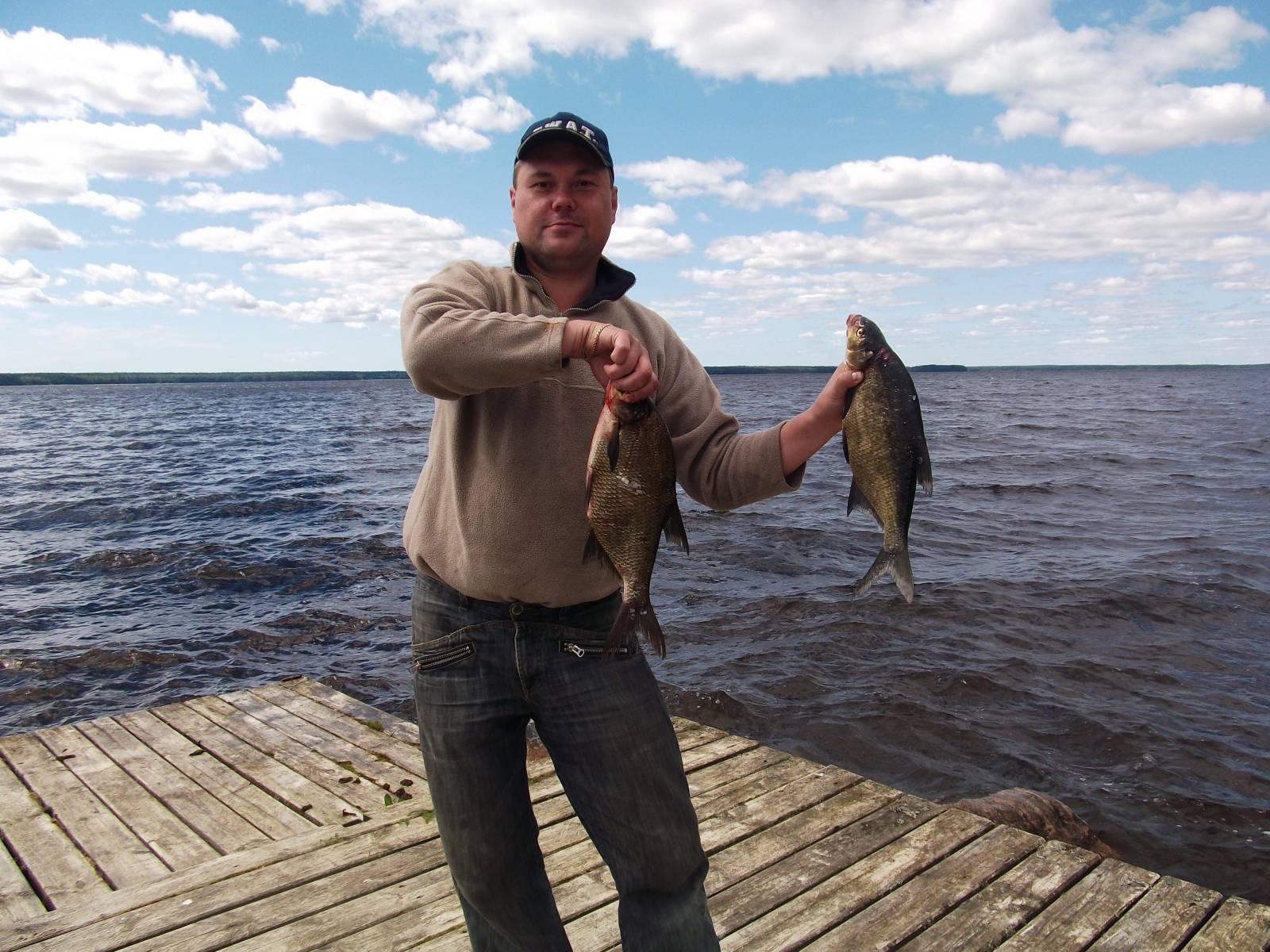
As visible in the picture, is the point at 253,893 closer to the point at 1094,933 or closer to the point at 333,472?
the point at 1094,933

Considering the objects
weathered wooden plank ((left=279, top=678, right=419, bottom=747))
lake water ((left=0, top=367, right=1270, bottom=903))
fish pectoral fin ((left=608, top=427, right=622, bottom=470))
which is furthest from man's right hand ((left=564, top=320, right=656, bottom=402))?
lake water ((left=0, top=367, right=1270, bottom=903))

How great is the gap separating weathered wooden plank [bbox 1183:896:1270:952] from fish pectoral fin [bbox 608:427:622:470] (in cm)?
375

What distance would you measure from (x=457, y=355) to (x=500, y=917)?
1.84m

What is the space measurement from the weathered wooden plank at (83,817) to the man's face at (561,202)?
4.11 m

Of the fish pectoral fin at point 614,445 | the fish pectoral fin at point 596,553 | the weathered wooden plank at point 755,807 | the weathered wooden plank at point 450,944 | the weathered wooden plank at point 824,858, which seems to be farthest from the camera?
the weathered wooden plank at point 755,807

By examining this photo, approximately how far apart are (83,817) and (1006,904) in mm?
5394

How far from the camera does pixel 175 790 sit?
6.03 metres

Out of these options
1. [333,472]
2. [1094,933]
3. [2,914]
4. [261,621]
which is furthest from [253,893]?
[333,472]

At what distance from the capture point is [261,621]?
13.3m

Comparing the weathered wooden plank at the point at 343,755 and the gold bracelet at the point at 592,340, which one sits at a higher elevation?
the gold bracelet at the point at 592,340

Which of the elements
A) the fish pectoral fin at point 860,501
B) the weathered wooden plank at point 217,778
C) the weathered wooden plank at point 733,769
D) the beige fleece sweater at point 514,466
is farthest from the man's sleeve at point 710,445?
the weathered wooden plank at point 217,778

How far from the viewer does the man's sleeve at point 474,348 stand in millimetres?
2572

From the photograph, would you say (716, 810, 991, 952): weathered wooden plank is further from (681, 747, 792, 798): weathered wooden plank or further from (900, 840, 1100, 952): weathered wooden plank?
(681, 747, 792, 798): weathered wooden plank

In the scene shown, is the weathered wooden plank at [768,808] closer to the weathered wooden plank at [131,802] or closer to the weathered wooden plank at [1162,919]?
the weathered wooden plank at [1162,919]
